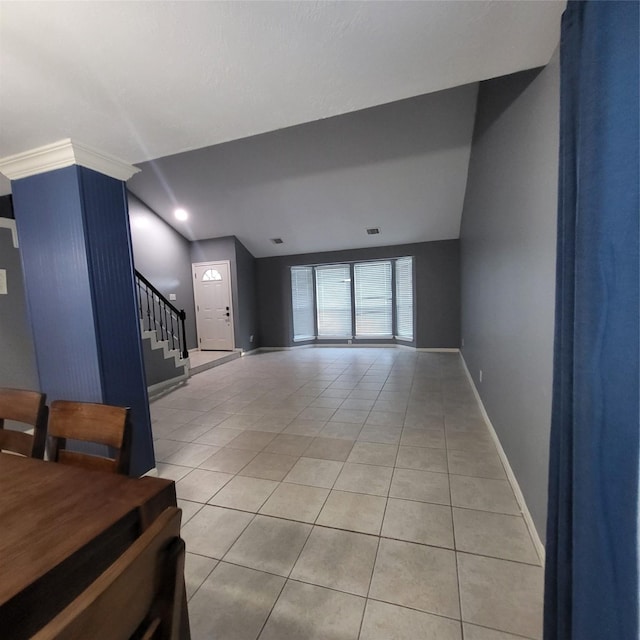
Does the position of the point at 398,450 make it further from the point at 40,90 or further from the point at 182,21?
the point at 40,90

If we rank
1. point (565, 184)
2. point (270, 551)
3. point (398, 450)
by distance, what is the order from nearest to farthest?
point (565, 184) → point (270, 551) → point (398, 450)

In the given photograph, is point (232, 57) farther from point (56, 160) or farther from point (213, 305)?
point (213, 305)

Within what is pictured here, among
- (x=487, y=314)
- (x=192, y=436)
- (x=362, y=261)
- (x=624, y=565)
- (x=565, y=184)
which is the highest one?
(x=362, y=261)

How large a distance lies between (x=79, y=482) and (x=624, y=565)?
143cm

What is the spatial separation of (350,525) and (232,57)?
238 centimetres

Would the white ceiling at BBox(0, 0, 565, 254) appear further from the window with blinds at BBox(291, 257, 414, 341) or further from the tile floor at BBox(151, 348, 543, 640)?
the window with blinds at BBox(291, 257, 414, 341)

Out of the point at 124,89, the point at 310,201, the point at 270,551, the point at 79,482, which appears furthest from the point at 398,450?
the point at 310,201

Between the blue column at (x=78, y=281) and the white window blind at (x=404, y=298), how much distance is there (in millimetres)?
5700

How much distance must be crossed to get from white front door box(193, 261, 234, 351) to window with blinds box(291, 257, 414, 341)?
159 centimetres

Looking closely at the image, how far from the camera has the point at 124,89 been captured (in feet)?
4.89

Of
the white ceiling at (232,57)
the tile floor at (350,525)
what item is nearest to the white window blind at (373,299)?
the tile floor at (350,525)

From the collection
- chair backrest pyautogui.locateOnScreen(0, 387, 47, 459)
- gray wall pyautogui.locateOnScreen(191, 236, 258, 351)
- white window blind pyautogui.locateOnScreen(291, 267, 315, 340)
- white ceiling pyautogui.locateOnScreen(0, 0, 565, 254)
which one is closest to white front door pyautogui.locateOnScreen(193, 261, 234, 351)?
gray wall pyautogui.locateOnScreen(191, 236, 258, 351)

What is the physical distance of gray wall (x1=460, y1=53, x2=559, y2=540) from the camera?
4.65ft

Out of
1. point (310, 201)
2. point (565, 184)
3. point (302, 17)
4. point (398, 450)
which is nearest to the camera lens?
point (565, 184)
